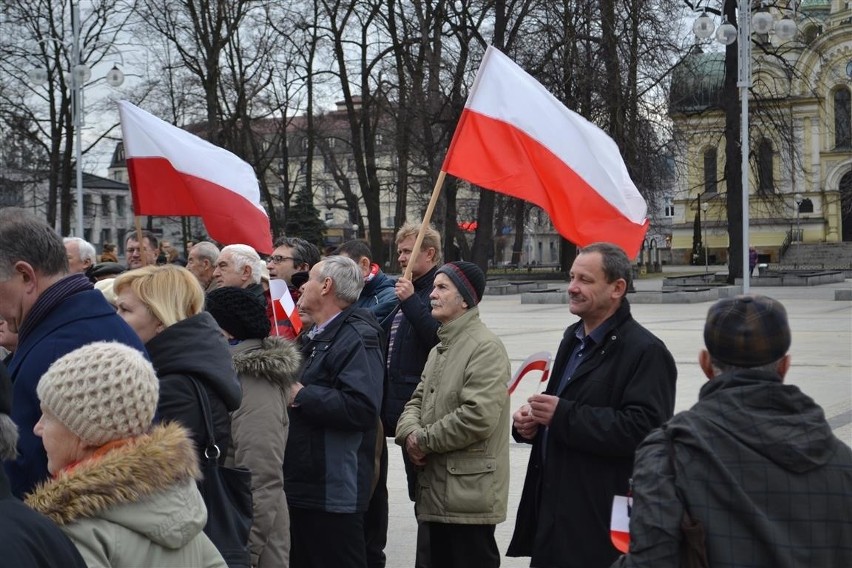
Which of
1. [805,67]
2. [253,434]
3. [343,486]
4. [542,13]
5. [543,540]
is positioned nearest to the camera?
[543,540]

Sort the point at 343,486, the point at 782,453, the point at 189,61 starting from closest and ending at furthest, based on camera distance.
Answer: the point at 782,453 < the point at 343,486 < the point at 189,61

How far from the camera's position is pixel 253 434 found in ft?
14.9

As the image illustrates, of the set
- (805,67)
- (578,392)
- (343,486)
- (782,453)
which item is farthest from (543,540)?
(805,67)

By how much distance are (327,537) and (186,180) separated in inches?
140

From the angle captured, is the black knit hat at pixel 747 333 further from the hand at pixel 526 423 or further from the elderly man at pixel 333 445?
the elderly man at pixel 333 445

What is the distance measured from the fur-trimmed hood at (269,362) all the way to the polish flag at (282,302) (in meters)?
2.11

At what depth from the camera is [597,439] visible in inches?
163

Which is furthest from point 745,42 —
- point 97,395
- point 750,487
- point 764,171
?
point 97,395

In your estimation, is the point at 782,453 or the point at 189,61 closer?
the point at 782,453

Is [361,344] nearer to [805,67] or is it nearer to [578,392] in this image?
[578,392]

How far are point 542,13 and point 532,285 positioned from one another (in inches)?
325

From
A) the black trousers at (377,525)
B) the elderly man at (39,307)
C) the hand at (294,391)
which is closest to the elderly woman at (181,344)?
the elderly man at (39,307)

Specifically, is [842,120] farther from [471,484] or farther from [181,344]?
[181,344]

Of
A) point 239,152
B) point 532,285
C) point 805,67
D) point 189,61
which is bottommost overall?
point 532,285
